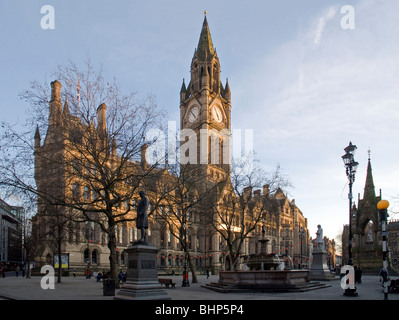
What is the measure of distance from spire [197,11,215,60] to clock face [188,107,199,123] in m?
13.2

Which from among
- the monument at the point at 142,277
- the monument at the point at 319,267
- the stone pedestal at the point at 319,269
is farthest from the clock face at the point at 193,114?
the monument at the point at 142,277

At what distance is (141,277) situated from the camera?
49.1ft

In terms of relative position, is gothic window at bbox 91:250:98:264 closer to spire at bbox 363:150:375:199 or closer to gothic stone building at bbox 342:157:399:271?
gothic stone building at bbox 342:157:399:271

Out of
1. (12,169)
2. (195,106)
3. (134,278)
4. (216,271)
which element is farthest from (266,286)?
(195,106)

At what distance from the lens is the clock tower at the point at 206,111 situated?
82.7 meters

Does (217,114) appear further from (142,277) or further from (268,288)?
(142,277)

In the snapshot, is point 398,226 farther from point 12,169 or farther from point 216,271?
point 12,169

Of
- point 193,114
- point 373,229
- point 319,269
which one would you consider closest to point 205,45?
point 193,114

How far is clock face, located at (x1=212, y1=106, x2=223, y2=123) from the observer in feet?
287

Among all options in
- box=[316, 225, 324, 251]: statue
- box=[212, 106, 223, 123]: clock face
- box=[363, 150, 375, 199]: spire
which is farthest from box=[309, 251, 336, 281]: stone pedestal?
box=[212, 106, 223, 123]: clock face

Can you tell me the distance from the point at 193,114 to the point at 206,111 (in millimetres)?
5263

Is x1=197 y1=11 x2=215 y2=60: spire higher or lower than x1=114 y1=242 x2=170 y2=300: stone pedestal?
→ higher
